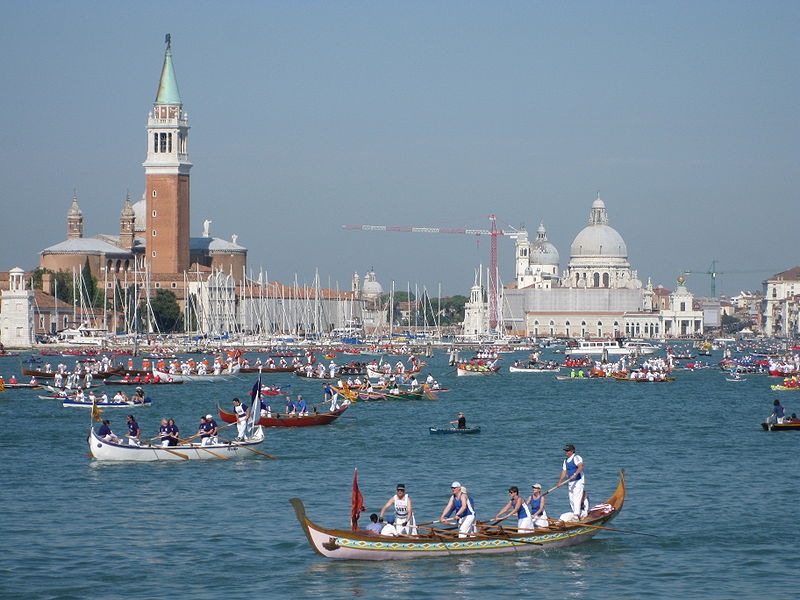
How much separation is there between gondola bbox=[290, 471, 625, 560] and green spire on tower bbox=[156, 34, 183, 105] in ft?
475

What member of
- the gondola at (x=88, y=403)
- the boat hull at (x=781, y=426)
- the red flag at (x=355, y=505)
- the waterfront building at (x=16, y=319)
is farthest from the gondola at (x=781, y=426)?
the waterfront building at (x=16, y=319)

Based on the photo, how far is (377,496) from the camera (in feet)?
110

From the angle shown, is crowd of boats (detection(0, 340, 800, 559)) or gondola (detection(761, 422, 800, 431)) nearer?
crowd of boats (detection(0, 340, 800, 559))

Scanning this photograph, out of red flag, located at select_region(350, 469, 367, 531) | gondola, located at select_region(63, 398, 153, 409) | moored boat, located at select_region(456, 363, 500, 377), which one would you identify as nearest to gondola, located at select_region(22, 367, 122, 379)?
gondola, located at select_region(63, 398, 153, 409)

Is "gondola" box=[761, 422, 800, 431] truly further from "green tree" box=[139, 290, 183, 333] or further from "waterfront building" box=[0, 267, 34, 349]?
"green tree" box=[139, 290, 183, 333]

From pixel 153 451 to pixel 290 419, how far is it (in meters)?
11.3

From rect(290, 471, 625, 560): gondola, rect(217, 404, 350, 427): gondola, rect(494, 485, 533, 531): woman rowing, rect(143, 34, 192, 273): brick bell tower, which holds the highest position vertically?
rect(143, 34, 192, 273): brick bell tower

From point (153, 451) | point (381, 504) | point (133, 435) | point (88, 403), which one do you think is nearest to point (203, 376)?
point (88, 403)

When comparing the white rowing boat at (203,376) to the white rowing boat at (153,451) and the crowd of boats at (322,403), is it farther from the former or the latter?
the white rowing boat at (153,451)

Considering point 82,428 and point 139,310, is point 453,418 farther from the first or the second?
point 139,310

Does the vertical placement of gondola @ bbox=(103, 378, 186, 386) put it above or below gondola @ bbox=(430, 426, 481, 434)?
above

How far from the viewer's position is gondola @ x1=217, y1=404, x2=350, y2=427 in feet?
162

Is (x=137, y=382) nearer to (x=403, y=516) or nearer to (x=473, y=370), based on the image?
(x=473, y=370)

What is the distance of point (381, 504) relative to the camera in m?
32.2
